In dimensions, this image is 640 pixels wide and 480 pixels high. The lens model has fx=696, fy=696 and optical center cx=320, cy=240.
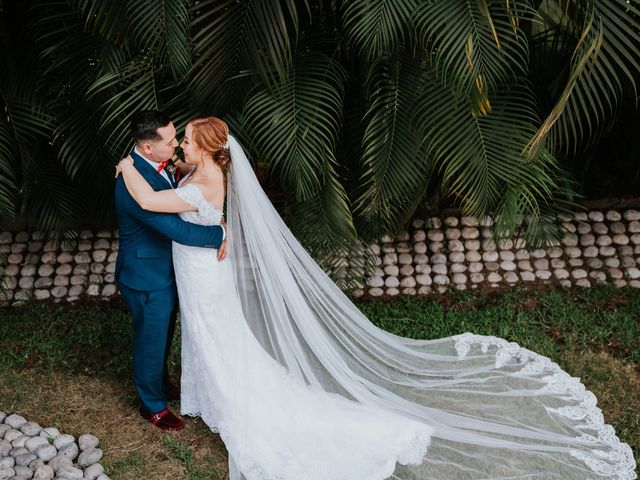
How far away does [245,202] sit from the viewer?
3.25 metres

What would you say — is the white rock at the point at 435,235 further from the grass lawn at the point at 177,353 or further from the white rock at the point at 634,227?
the white rock at the point at 634,227

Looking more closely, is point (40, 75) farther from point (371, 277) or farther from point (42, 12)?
point (371, 277)

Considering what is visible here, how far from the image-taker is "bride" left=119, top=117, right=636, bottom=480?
10.1 feet

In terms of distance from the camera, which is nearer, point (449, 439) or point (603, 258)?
point (449, 439)

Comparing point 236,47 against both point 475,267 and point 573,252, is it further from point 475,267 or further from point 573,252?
point 573,252

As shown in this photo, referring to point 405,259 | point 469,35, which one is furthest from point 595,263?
point 469,35

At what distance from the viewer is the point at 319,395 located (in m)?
3.31

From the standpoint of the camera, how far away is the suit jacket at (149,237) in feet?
10.1

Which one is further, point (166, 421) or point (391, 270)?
point (391, 270)

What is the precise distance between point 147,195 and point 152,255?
1.27ft

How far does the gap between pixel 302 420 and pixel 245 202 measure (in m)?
1.04

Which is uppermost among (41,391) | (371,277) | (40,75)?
(40,75)

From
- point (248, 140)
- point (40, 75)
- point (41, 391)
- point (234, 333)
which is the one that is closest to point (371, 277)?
point (248, 140)

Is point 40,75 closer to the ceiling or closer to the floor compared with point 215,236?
closer to the ceiling
